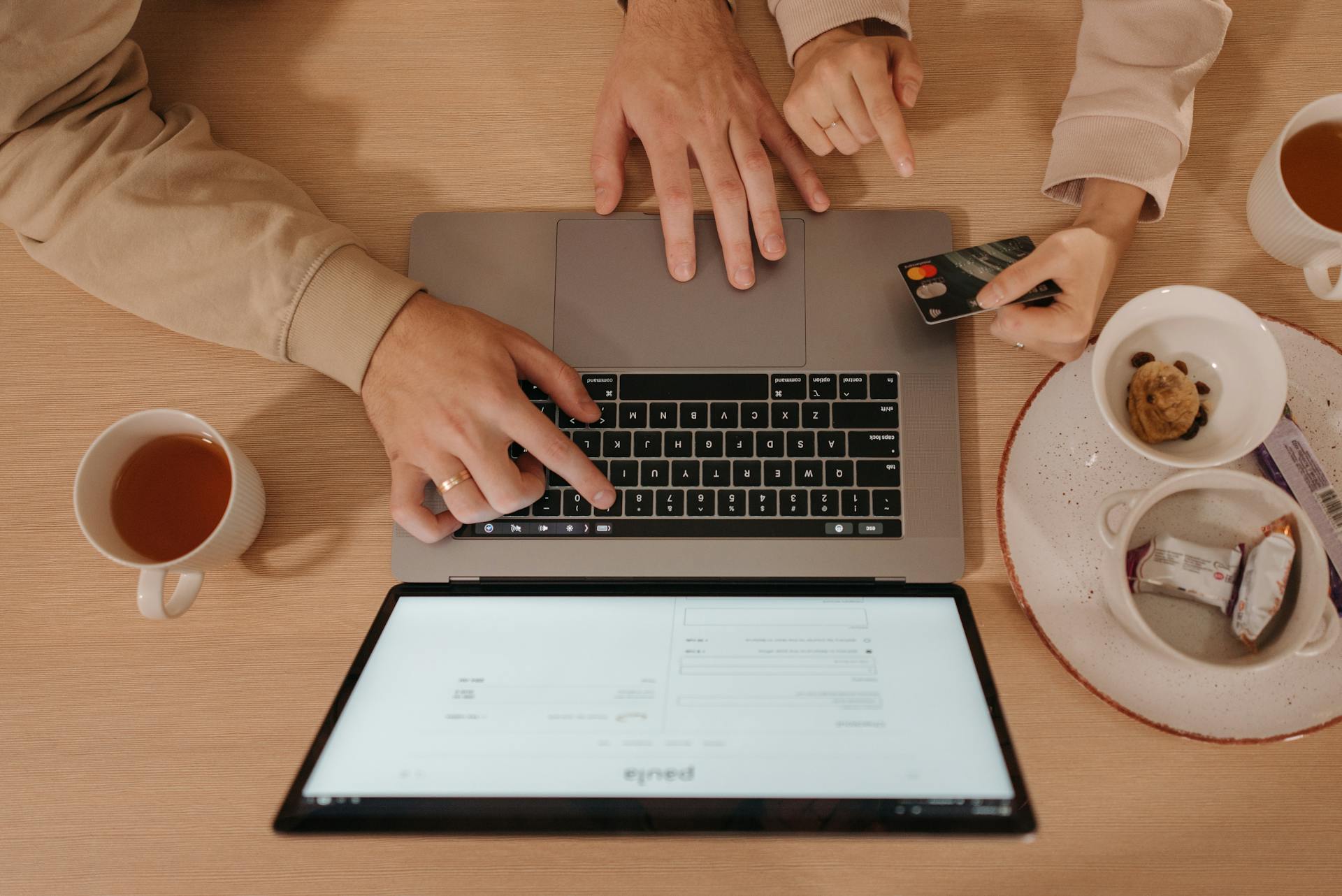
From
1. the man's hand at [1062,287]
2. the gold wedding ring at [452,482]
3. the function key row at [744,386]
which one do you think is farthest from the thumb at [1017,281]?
the gold wedding ring at [452,482]

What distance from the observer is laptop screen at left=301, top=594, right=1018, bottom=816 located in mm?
522

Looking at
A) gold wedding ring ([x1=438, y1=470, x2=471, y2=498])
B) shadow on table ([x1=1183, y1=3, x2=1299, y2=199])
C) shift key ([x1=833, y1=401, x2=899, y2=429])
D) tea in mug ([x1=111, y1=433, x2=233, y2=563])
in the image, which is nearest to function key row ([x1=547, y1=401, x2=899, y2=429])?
shift key ([x1=833, y1=401, x2=899, y2=429])

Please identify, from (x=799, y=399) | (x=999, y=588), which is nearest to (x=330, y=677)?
(x=799, y=399)

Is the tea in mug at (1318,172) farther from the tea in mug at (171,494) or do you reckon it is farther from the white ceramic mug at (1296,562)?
the tea in mug at (171,494)

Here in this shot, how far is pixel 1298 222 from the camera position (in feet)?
2.02

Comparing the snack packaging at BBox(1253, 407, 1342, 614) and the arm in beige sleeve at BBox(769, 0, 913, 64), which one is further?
the arm in beige sleeve at BBox(769, 0, 913, 64)

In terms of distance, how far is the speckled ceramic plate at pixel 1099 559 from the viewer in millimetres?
555

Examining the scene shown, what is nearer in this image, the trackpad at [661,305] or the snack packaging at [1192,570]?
the snack packaging at [1192,570]

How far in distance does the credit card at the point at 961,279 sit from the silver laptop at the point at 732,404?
4 centimetres

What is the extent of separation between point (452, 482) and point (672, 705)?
0.27m

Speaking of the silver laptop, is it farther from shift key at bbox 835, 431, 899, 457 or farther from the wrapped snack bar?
the wrapped snack bar

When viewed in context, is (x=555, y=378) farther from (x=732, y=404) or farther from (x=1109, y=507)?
(x=1109, y=507)

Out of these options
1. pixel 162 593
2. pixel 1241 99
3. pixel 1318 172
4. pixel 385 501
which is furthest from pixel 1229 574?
pixel 162 593

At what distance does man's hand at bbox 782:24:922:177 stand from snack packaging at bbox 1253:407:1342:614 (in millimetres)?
388
